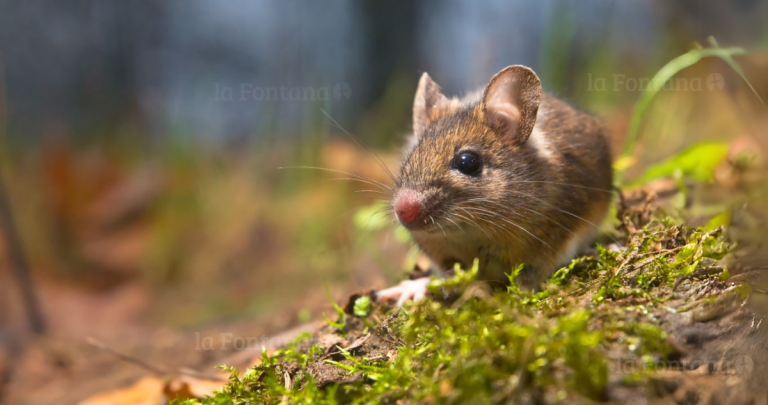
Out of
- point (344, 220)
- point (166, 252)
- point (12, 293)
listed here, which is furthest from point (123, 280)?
point (344, 220)

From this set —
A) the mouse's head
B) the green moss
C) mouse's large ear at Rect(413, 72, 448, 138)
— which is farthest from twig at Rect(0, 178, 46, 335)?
the mouse's head

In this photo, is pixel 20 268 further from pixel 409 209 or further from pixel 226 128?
pixel 409 209

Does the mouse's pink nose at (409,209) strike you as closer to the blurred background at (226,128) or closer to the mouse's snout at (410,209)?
the mouse's snout at (410,209)

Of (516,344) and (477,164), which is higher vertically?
(477,164)

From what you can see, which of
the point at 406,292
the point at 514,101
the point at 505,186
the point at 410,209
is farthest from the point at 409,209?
the point at 514,101

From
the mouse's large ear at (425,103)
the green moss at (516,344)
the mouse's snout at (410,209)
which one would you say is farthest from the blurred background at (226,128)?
the green moss at (516,344)

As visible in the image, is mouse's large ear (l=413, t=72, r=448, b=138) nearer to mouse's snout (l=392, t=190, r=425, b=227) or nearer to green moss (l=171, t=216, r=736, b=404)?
mouse's snout (l=392, t=190, r=425, b=227)
